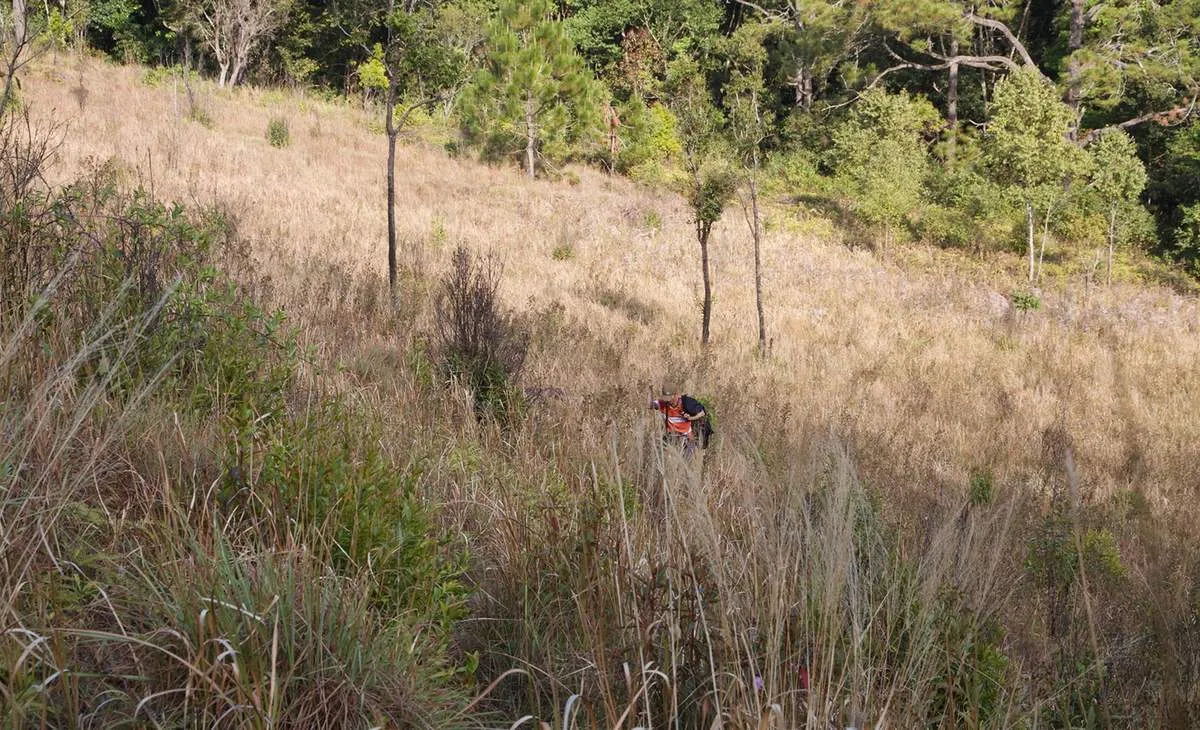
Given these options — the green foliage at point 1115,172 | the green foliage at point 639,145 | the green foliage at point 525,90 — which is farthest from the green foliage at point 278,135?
the green foliage at point 1115,172

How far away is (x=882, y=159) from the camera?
23.2 meters

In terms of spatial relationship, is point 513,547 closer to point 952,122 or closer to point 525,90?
point 525,90

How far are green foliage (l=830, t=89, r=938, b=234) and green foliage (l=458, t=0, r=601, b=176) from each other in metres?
8.39

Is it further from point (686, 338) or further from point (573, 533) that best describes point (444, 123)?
point (573, 533)

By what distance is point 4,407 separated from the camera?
233 centimetres

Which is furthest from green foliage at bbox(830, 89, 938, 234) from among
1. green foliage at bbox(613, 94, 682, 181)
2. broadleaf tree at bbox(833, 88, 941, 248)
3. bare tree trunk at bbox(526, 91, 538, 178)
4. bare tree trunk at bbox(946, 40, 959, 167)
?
bare tree trunk at bbox(526, 91, 538, 178)

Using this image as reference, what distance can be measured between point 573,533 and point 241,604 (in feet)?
3.28

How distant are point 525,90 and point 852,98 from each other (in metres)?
15.9

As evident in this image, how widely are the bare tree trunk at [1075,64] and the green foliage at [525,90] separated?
14.3m

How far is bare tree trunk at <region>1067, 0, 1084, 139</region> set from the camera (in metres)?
24.3

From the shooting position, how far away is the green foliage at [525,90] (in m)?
24.7

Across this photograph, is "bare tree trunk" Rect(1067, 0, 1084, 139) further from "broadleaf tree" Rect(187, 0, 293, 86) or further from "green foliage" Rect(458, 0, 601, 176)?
"broadleaf tree" Rect(187, 0, 293, 86)

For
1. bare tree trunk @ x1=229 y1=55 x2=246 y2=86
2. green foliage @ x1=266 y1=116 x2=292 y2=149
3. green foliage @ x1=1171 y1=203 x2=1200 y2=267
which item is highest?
bare tree trunk @ x1=229 y1=55 x2=246 y2=86

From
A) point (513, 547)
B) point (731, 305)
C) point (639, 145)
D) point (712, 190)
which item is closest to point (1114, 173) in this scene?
point (639, 145)
